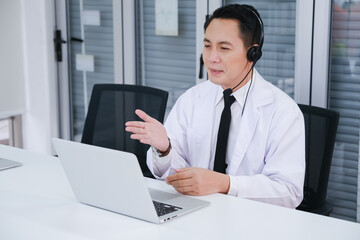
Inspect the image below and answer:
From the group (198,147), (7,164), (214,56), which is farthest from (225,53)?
(7,164)

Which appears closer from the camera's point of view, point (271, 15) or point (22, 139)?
point (271, 15)

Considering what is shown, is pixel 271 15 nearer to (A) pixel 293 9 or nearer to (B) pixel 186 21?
(A) pixel 293 9

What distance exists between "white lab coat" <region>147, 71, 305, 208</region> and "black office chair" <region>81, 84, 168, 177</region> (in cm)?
33

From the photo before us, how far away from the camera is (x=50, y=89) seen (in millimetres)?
3945

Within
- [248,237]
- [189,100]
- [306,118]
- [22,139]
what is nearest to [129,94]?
[189,100]

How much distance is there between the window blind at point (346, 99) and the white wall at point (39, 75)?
1.98 metres

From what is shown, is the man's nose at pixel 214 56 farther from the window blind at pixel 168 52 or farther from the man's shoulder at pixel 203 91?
the window blind at pixel 168 52

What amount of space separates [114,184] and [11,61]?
103 inches

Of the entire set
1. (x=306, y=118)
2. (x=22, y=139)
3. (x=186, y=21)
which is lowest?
(x=22, y=139)

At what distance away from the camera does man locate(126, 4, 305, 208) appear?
74.7 inches

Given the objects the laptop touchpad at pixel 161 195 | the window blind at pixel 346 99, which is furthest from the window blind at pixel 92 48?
the laptop touchpad at pixel 161 195

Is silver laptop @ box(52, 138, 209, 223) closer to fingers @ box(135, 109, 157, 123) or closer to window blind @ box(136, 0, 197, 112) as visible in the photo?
fingers @ box(135, 109, 157, 123)

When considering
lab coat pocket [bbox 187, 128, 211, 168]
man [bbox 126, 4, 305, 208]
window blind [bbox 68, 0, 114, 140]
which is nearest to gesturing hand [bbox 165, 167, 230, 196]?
man [bbox 126, 4, 305, 208]

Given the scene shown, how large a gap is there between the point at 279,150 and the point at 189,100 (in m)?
0.49
